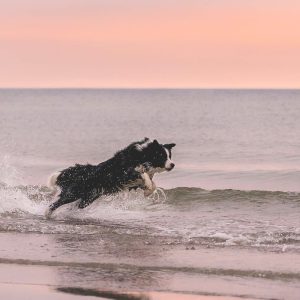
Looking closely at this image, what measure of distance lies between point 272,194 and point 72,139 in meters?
27.7

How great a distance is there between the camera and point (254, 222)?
567 inches

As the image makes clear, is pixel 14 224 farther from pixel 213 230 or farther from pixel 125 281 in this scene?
pixel 125 281

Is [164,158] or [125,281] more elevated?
[164,158]

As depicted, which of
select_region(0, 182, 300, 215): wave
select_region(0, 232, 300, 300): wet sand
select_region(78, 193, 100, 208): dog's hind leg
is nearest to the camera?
select_region(0, 232, 300, 300): wet sand

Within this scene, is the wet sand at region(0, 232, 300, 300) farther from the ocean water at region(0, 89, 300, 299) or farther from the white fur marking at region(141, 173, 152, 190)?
the white fur marking at region(141, 173, 152, 190)

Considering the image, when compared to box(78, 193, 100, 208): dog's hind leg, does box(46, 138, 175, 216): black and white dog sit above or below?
above

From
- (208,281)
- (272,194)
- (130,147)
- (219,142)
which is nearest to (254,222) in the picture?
(130,147)

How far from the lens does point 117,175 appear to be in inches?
583

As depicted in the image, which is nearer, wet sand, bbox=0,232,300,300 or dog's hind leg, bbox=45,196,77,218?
wet sand, bbox=0,232,300,300

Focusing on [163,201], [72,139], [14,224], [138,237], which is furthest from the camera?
[72,139]

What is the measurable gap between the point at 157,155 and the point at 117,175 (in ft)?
2.58

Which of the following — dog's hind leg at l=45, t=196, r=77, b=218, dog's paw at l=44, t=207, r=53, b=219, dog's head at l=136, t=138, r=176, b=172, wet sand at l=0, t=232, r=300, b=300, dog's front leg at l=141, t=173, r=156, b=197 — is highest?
dog's head at l=136, t=138, r=176, b=172

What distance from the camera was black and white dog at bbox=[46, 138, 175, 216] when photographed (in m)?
14.8

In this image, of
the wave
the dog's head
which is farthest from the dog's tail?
the dog's head
